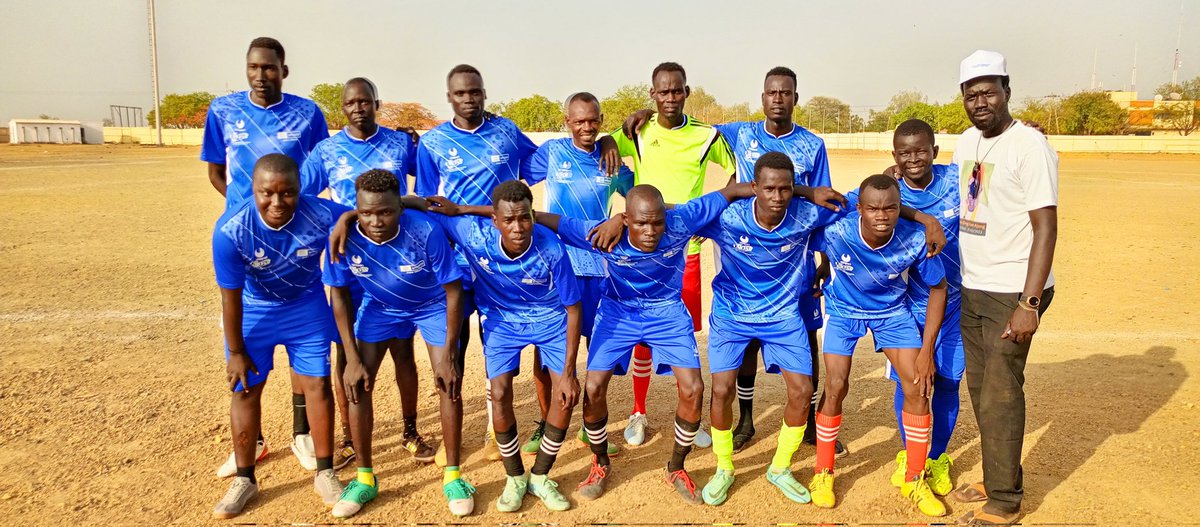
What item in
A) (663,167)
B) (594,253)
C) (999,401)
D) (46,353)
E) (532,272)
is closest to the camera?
(999,401)

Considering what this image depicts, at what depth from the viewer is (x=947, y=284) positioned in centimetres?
450

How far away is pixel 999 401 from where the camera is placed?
162 inches

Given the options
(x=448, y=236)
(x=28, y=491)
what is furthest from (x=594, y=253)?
(x=28, y=491)

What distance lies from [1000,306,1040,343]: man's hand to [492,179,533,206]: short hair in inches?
105

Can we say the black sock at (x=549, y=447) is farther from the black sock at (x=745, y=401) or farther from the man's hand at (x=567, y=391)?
the black sock at (x=745, y=401)

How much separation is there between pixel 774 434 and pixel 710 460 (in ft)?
2.26

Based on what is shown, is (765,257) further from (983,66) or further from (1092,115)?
(1092,115)


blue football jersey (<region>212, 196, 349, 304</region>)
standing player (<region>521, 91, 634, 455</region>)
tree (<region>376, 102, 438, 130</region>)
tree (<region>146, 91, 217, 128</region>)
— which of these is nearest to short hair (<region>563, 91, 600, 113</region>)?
standing player (<region>521, 91, 634, 455</region>)

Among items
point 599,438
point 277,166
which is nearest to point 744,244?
point 599,438

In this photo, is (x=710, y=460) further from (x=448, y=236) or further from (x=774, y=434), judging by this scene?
(x=448, y=236)

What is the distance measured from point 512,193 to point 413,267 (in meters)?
0.72

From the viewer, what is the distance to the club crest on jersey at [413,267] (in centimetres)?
434

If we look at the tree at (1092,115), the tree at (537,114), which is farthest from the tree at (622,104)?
the tree at (1092,115)

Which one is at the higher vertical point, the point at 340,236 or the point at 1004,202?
the point at 1004,202
